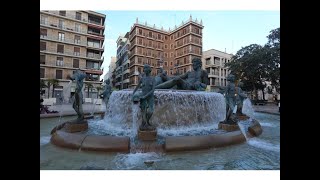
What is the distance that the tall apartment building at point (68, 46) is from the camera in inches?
1499

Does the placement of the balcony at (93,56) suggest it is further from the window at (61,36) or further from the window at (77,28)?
the window at (61,36)

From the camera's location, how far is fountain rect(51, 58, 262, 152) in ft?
17.5

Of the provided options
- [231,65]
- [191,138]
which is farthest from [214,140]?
[231,65]

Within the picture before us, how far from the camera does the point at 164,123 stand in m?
7.52

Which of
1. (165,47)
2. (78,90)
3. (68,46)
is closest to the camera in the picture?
(78,90)

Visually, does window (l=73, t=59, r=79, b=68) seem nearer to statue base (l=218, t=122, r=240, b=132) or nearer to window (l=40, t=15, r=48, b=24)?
window (l=40, t=15, r=48, b=24)

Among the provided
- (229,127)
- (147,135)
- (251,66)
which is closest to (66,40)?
(251,66)

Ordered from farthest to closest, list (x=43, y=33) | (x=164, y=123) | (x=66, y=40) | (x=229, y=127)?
(x=66, y=40) < (x=43, y=33) < (x=164, y=123) < (x=229, y=127)

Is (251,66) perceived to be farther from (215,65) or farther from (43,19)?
(43,19)

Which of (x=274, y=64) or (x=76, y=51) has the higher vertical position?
(x=76, y=51)

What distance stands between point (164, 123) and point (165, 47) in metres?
50.8

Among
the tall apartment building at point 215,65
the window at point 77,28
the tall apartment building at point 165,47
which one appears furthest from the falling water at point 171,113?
the tall apartment building at point 215,65

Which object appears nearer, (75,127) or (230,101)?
(75,127)
